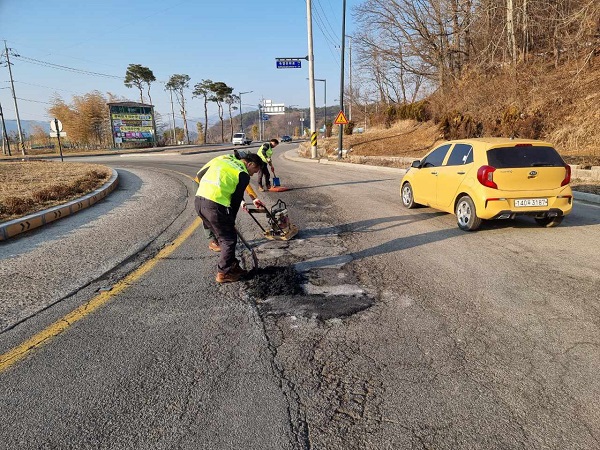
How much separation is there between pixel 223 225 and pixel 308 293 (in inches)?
46.3

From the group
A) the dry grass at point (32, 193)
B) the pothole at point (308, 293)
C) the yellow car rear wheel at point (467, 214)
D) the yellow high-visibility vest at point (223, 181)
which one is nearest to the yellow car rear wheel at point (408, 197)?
the yellow car rear wheel at point (467, 214)

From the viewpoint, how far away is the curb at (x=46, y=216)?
21.0 feet

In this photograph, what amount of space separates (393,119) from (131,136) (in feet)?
119

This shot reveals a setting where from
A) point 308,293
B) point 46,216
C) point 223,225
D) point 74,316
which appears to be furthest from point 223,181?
point 46,216

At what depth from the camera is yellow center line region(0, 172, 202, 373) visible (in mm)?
2895

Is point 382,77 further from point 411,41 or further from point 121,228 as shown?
point 121,228

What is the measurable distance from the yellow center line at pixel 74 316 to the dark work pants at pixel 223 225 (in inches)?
42.4

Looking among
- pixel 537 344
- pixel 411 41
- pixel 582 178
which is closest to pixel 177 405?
pixel 537 344

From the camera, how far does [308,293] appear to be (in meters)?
3.96

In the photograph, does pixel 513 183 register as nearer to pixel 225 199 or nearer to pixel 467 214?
pixel 467 214

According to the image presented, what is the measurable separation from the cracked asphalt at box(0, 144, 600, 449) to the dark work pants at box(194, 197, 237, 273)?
1.03ft

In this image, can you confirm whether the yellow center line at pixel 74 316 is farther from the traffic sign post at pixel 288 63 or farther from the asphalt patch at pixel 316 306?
the traffic sign post at pixel 288 63

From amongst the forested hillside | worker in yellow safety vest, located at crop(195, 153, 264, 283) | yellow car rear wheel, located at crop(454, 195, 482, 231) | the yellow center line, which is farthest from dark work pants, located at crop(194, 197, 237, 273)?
the forested hillside

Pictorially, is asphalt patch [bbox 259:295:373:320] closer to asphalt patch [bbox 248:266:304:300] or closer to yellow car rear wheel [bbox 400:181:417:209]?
asphalt patch [bbox 248:266:304:300]
